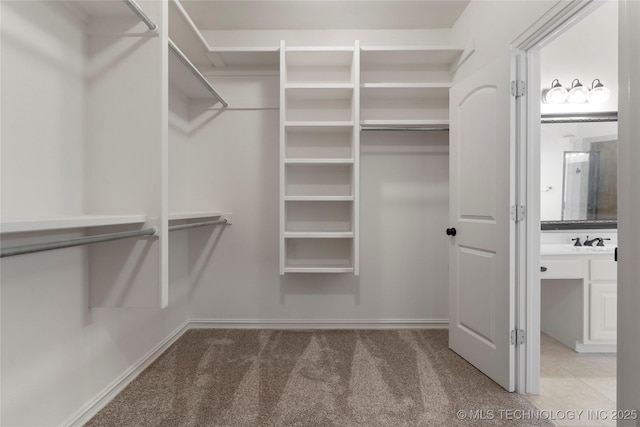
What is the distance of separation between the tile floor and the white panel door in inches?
9.6

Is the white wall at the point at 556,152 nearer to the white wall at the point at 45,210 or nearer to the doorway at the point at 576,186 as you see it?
the doorway at the point at 576,186

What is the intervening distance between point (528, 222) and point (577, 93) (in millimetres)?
1616

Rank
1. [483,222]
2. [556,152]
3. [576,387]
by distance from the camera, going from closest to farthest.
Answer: [576,387]
[483,222]
[556,152]

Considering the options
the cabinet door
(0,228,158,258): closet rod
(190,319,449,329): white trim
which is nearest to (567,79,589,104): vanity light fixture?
the cabinet door

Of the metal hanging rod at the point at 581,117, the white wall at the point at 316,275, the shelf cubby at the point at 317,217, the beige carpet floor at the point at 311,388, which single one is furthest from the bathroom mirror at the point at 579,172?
the shelf cubby at the point at 317,217

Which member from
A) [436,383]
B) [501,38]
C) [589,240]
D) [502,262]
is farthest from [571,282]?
[501,38]

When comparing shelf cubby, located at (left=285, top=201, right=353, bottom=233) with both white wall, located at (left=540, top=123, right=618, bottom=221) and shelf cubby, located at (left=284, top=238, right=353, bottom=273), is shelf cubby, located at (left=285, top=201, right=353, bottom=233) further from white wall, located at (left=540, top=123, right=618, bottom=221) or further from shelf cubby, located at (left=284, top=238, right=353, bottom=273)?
white wall, located at (left=540, top=123, right=618, bottom=221)

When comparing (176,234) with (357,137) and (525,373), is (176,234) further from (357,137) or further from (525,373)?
(525,373)

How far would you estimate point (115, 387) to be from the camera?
5.77ft

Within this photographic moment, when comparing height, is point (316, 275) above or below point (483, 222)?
below

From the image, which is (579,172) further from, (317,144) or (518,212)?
(317,144)

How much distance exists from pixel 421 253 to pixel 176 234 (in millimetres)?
2106

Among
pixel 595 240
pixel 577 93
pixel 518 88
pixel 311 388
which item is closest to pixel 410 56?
pixel 518 88

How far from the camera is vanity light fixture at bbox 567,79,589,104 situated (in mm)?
2572
